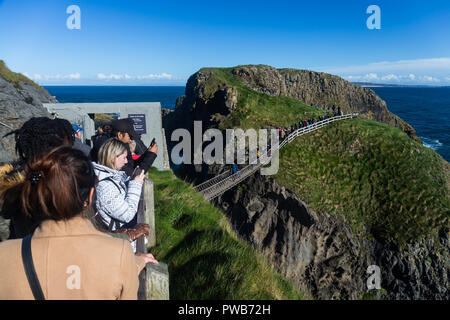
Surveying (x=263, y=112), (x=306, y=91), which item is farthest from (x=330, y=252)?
(x=306, y=91)

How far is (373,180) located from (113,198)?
1112 inches

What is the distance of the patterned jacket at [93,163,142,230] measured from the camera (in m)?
2.94

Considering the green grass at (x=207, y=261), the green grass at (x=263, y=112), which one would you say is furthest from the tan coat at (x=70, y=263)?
the green grass at (x=263, y=112)

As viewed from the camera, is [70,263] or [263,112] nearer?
[70,263]

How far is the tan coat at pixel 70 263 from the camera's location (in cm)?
150

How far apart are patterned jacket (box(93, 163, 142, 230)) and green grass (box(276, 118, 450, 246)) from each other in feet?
70.6

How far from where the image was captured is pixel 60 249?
1.55 metres

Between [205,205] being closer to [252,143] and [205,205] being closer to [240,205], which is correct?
[240,205]

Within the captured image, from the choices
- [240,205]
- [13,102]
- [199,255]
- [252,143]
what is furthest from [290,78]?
[199,255]

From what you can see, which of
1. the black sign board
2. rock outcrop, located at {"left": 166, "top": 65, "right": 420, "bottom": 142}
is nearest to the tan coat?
the black sign board

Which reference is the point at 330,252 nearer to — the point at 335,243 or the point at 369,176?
the point at 335,243

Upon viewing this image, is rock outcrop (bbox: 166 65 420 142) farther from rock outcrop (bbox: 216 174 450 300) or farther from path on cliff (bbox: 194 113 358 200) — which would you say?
rock outcrop (bbox: 216 174 450 300)

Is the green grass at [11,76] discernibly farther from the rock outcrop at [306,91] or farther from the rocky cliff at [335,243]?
the rock outcrop at [306,91]
